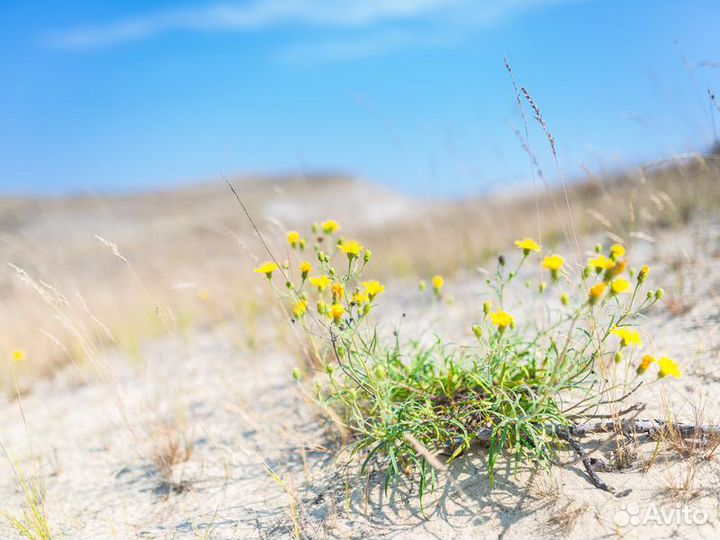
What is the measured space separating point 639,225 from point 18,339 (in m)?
6.68

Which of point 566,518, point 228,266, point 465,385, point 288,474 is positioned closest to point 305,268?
point 465,385

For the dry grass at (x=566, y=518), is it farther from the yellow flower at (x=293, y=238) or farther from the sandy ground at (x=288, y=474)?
the yellow flower at (x=293, y=238)

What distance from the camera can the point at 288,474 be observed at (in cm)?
212

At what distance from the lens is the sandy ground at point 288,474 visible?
5.25ft

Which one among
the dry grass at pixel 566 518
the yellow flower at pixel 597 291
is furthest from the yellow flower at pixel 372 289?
the dry grass at pixel 566 518

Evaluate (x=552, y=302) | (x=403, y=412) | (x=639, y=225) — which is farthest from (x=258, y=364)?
(x=639, y=225)

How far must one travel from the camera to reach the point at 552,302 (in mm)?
3428

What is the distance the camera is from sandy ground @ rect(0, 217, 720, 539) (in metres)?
1.60

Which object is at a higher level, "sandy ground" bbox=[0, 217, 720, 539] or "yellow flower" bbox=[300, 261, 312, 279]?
"yellow flower" bbox=[300, 261, 312, 279]

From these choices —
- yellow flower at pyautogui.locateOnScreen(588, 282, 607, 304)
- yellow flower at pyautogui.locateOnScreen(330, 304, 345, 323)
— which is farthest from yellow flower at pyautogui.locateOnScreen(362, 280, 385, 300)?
yellow flower at pyautogui.locateOnScreen(588, 282, 607, 304)

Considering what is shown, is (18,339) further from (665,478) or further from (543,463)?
(665,478)

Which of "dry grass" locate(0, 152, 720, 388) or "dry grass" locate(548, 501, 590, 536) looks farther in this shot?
"dry grass" locate(0, 152, 720, 388)

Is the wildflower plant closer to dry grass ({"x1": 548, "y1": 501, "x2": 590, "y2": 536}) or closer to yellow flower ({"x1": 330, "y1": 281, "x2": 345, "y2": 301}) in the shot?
yellow flower ({"x1": 330, "y1": 281, "x2": 345, "y2": 301})

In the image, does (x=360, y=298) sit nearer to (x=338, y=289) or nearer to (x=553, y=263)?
(x=338, y=289)
